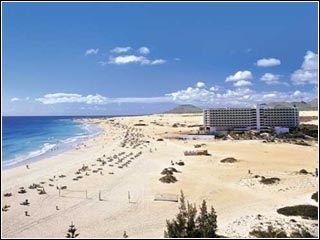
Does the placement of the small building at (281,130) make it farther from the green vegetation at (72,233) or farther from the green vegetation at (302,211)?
the green vegetation at (72,233)

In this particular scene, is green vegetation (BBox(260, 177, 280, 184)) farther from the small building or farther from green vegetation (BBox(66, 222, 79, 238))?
the small building

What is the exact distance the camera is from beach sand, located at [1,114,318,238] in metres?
17.7

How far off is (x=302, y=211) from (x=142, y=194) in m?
10.3

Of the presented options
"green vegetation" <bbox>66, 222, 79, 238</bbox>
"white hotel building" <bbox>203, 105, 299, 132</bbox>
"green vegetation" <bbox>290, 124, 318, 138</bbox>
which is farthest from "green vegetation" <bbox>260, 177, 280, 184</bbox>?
"white hotel building" <bbox>203, 105, 299, 132</bbox>

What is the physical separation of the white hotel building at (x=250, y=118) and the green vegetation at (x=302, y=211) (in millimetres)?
58958

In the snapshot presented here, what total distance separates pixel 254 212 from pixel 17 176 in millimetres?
22821

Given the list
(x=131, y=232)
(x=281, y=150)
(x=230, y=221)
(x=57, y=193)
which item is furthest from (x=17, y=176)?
Answer: (x=281, y=150)

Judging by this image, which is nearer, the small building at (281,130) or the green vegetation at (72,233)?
the green vegetation at (72,233)

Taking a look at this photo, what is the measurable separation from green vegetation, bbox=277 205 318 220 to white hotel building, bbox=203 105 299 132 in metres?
59.0

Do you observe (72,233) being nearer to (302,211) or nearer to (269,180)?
(302,211)

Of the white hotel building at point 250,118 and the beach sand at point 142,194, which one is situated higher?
the white hotel building at point 250,118

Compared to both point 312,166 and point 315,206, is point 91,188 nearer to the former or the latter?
point 315,206

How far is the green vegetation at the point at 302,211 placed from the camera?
18000 mm

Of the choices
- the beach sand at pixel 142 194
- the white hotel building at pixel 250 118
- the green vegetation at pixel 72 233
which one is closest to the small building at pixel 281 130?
the white hotel building at pixel 250 118
